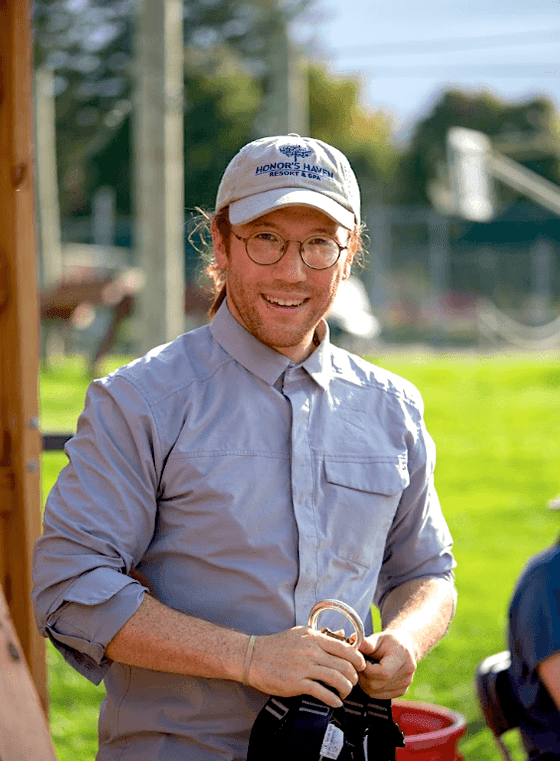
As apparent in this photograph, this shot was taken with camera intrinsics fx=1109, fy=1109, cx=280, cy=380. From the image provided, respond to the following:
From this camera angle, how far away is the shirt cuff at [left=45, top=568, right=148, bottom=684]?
195 cm

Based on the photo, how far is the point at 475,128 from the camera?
48.7m

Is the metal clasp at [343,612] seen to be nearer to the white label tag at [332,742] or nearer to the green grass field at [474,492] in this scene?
the white label tag at [332,742]

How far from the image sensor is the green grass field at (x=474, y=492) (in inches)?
182

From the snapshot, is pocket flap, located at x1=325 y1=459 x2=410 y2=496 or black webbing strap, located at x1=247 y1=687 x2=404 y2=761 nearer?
black webbing strap, located at x1=247 y1=687 x2=404 y2=761

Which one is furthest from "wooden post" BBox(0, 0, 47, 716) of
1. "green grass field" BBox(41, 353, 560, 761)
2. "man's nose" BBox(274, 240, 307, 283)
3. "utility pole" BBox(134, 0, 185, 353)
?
"utility pole" BBox(134, 0, 185, 353)

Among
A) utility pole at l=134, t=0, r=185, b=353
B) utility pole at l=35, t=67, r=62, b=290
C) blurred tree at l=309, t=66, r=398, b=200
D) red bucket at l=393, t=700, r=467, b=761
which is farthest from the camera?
blurred tree at l=309, t=66, r=398, b=200

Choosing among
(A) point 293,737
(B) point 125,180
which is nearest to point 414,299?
(B) point 125,180

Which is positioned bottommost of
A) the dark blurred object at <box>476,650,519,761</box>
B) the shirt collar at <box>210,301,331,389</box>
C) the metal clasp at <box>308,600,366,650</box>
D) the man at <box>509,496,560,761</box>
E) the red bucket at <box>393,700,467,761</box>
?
the red bucket at <box>393,700,467,761</box>

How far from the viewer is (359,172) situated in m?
45.3

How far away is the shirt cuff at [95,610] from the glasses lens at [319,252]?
71 centimetres

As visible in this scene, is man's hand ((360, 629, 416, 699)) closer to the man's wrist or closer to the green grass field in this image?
the man's wrist

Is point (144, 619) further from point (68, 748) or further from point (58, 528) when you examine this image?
point (68, 748)

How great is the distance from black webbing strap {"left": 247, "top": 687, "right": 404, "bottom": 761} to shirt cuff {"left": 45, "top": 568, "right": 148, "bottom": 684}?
0.99 ft

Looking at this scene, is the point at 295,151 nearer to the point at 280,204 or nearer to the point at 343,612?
the point at 280,204
